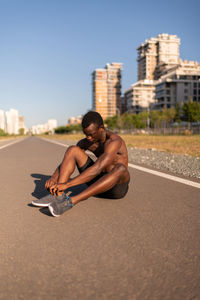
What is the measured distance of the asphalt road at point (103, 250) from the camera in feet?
6.86

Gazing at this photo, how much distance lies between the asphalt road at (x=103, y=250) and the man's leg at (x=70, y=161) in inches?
17.9

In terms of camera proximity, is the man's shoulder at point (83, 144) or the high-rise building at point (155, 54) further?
the high-rise building at point (155, 54)

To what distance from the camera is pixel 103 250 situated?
2.76m

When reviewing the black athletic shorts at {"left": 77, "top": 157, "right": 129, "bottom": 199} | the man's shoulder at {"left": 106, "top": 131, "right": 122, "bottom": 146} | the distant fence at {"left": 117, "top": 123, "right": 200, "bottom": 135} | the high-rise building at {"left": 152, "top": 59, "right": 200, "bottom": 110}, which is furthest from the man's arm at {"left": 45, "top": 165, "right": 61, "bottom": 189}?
the high-rise building at {"left": 152, "top": 59, "right": 200, "bottom": 110}

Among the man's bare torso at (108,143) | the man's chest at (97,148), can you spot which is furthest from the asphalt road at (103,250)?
the man's chest at (97,148)

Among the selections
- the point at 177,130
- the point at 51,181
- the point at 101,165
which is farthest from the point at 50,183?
the point at 177,130

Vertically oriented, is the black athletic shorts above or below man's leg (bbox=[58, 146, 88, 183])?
below

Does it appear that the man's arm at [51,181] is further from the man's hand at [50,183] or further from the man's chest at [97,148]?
the man's chest at [97,148]

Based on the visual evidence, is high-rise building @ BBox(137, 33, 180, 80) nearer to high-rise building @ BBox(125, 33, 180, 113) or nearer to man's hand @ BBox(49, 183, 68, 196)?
high-rise building @ BBox(125, 33, 180, 113)

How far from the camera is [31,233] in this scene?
3.28m

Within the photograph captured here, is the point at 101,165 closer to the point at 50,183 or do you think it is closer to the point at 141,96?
the point at 50,183

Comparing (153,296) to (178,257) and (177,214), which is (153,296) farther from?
(177,214)

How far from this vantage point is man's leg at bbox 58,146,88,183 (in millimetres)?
4352

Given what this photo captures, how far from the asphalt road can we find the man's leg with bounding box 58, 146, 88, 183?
46 cm
